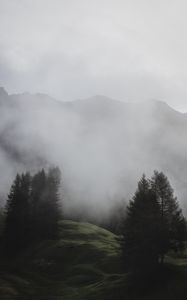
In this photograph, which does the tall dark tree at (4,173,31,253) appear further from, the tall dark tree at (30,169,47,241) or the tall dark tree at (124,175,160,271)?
the tall dark tree at (124,175,160,271)

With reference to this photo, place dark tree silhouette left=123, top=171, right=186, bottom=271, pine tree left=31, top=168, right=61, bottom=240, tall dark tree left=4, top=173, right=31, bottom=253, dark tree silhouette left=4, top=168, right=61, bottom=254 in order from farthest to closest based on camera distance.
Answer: pine tree left=31, top=168, right=61, bottom=240 → dark tree silhouette left=4, top=168, right=61, bottom=254 → tall dark tree left=4, top=173, right=31, bottom=253 → dark tree silhouette left=123, top=171, right=186, bottom=271

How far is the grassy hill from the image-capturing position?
2144 inches

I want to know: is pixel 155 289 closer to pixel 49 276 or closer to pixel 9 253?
pixel 49 276

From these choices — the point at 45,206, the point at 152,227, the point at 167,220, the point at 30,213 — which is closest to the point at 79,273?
the point at 167,220

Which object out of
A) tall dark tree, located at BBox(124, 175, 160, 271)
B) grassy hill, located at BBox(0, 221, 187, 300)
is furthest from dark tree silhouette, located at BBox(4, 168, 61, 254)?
tall dark tree, located at BBox(124, 175, 160, 271)

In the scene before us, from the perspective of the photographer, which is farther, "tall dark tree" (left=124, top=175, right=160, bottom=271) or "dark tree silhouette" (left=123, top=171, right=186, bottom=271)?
"dark tree silhouette" (left=123, top=171, right=186, bottom=271)

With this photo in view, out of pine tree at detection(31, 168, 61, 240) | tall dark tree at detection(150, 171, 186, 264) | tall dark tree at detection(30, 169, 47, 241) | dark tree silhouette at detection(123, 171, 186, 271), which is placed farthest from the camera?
pine tree at detection(31, 168, 61, 240)

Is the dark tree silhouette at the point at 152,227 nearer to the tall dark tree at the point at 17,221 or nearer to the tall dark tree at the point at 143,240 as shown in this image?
the tall dark tree at the point at 143,240

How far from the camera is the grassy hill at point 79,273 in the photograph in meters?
54.5

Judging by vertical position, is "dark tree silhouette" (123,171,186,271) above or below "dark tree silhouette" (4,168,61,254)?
below

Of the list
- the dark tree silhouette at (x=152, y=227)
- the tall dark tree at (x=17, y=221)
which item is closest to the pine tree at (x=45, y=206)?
the tall dark tree at (x=17, y=221)

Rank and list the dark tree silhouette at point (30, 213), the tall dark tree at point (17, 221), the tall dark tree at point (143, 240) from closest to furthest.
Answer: the tall dark tree at point (143, 240) < the tall dark tree at point (17, 221) < the dark tree silhouette at point (30, 213)

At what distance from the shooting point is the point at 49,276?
3278 inches

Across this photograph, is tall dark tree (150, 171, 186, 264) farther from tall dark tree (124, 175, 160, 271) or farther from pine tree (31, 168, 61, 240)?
pine tree (31, 168, 61, 240)
